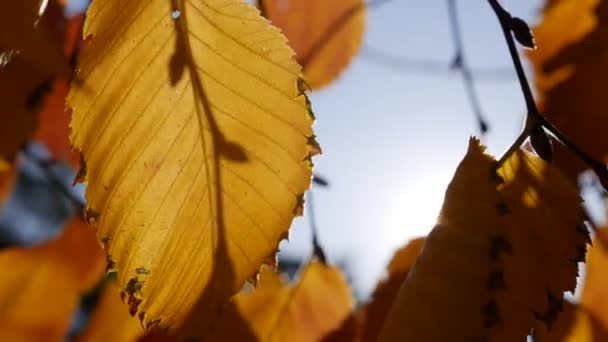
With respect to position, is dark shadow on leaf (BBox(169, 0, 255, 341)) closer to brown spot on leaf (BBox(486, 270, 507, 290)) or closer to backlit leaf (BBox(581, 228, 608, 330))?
brown spot on leaf (BBox(486, 270, 507, 290))

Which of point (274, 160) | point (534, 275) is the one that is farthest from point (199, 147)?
point (534, 275)

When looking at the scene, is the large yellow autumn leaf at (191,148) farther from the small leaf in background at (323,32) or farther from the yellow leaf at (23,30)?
the small leaf in background at (323,32)

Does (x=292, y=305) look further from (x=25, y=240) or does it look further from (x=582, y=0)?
(x=25, y=240)

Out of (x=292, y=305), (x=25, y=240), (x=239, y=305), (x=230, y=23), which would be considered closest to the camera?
(x=230, y=23)

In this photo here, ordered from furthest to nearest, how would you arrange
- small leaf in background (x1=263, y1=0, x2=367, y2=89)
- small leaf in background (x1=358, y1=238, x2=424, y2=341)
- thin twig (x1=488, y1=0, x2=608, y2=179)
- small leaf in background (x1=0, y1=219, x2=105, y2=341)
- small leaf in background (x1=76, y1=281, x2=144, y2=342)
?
1. small leaf in background (x1=0, y1=219, x2=105, y2=341)
2. small leaf in background (x1=76, y1=281, x2=144, y2=342)
3. small leaf in background (x1=263, y1=0, x2=367, y2=89)
4. small leaf in background (x1=358, y1=238, x2=424, y2=341)
5. thin twig (x1=488, y1=0, x2=608, y2=179)

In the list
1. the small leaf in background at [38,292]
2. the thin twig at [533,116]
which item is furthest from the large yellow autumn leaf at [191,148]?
the small leaf in background at [38,292]

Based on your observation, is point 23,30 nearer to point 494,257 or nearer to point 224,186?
point 224,186

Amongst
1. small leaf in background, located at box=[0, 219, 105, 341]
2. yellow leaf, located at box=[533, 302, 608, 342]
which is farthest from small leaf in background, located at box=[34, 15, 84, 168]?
yellow leaf, located at box=[533, 302, 608, 342]
